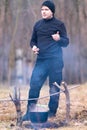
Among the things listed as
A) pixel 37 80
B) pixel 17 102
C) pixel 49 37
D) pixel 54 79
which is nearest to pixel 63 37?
pixel 49 37

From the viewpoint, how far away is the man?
24.4 feet

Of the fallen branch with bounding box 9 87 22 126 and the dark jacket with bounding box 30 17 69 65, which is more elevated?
the dark jacket with bounding box 30 17 69 65

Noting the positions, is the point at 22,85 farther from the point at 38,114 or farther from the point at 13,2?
the point at 38,114

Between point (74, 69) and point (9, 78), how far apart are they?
1.94 meters

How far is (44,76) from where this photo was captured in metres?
7.58

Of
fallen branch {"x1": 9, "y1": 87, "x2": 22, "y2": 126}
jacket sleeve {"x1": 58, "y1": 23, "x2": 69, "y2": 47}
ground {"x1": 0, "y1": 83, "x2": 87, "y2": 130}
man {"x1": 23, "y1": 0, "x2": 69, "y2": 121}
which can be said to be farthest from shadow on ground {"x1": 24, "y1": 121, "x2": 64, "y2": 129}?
jacket sleeve {"x1": 58, "y1": 23, "x2": 69, "y2": 47}

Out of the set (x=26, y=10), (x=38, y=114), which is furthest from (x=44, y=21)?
(x=26, y=10)

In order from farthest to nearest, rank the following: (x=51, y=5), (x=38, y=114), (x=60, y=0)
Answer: (x=60, y=0)
(x=51, y=5)
(x=38, y=114)

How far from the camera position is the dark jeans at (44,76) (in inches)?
294

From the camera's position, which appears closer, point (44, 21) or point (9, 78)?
point (44, 21)

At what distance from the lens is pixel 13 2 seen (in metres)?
13.3

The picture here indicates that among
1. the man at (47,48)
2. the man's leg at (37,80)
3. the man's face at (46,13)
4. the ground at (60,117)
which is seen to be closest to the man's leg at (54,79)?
the man at (47,48)

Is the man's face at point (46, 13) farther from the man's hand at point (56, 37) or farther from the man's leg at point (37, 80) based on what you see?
the man's leg at point (37, 80)

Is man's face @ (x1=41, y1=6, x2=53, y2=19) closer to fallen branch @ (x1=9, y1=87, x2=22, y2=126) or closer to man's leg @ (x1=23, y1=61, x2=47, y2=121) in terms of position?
man's leg @ (x1=23, y1=61, x2=47, y2=121)
